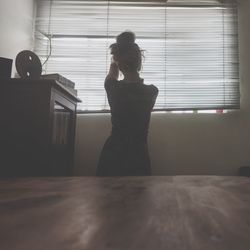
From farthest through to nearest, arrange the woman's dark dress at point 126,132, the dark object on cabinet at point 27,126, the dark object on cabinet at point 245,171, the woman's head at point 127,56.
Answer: the dark object on cabinet at point 245,171 < the woman's head at point 127,56 < the woman's dark dress at point 126,132 < the dark object on cabinet at point 27,126

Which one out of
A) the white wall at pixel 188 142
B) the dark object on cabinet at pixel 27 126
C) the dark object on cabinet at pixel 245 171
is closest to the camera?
the dark object on cabinet at pixel 27 126

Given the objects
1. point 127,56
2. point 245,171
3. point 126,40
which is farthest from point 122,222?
point 245,171

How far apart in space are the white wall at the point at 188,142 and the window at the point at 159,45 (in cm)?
10

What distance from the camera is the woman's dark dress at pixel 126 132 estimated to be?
6.04 feet

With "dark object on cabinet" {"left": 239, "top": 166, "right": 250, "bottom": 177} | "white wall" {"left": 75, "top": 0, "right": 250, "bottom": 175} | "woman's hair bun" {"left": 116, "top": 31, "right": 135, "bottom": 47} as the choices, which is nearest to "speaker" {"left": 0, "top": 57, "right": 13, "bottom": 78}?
"woman's hair bun" {"left": 116, "top": 31, "right": 135, "bottom": 47}

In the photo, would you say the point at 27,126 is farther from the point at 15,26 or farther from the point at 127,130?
the point at 15,26

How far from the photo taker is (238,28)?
2.63 metres

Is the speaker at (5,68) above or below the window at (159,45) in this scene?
below

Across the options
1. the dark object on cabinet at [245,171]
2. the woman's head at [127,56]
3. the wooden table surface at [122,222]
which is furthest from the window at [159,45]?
the wooden table surface at [122,222]

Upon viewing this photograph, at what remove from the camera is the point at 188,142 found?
250 cm

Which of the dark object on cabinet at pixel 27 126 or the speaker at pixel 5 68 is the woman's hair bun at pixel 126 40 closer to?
the dark object on cabinet at pixel 27 126

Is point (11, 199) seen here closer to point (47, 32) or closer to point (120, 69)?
point (120, 69)

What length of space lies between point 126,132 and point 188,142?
0.78 metres

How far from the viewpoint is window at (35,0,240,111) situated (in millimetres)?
2543
